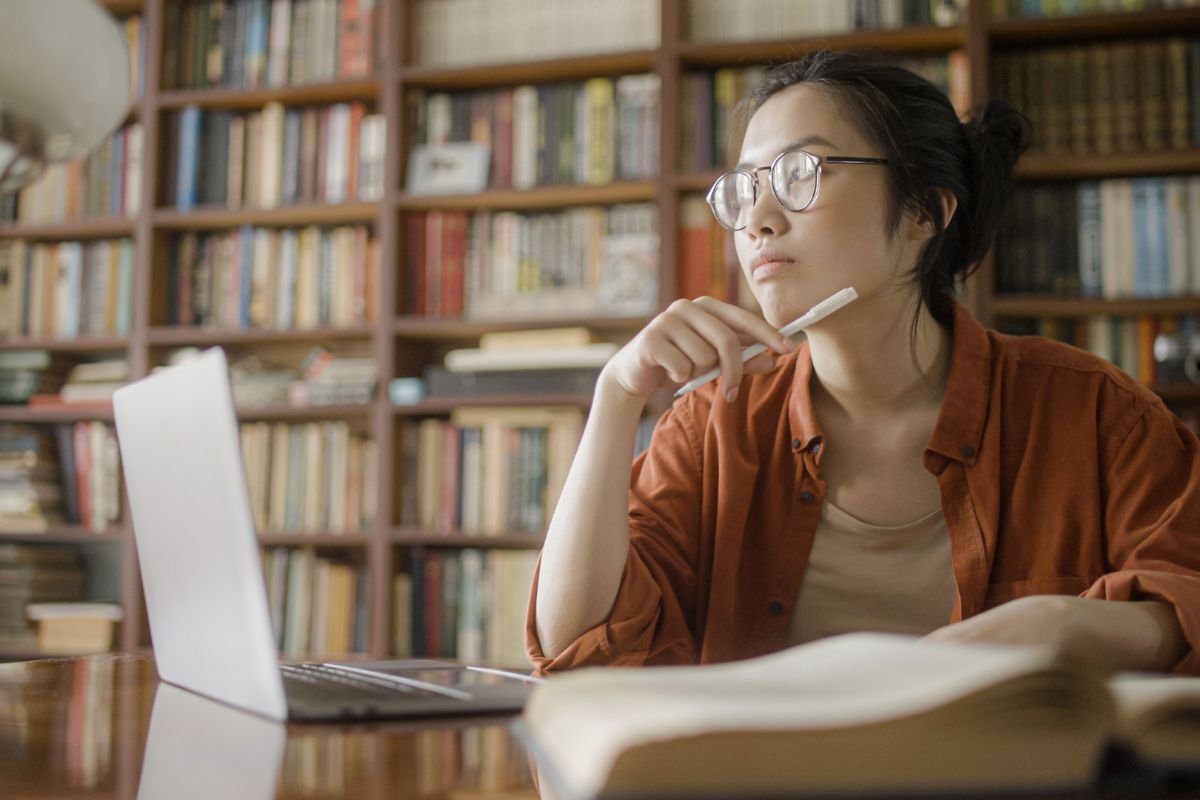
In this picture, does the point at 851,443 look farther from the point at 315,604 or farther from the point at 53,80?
the point at 315,604

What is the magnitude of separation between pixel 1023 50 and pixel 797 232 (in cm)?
151

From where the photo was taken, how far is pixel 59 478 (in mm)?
2904

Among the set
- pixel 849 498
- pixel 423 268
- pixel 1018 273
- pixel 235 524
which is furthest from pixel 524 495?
pixel 235 524

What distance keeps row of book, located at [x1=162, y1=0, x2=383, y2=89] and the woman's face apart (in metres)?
1.68

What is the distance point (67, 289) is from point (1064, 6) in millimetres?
2428

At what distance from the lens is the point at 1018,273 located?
7.97 ft

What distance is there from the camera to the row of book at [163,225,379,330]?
279 cm

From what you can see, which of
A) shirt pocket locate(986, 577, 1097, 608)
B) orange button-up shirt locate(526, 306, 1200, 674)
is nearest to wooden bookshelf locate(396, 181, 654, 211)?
orange button-up shirt locate(526, 306, 1200, 674)

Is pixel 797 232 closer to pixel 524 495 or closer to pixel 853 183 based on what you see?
pixel 853 183

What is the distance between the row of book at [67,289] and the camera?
292 cm

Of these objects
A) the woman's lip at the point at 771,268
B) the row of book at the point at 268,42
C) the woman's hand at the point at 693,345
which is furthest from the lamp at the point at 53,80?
the row of book at the point at 268,42

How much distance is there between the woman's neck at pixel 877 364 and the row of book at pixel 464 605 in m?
1.32

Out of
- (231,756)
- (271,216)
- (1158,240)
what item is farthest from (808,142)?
(271,216)

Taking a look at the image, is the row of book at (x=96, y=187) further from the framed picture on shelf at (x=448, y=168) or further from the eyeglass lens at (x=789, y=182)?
the eyeglass lens at (x=789, y=182)
